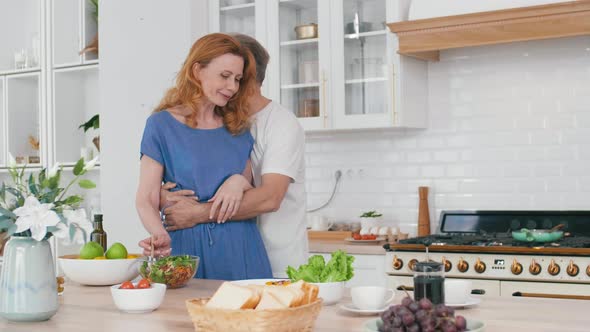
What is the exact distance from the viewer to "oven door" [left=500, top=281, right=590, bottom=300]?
4.00 metres

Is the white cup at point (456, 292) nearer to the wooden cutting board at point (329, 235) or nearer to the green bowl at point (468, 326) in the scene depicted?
the green bowl at point (468, 326)

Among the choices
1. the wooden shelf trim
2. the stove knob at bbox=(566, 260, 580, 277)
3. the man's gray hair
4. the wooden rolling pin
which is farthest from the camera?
the wooden rolling pin

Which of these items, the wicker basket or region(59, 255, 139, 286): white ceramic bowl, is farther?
region(59, 255, 139, 286): white ceramic bowl

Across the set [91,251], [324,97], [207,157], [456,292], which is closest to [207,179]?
[207,157]

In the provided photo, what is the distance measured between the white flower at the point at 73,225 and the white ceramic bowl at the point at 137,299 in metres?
0.19

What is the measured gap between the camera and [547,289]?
4070mm

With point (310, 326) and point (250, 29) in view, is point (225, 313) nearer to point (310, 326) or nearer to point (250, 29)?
point (310, 326)

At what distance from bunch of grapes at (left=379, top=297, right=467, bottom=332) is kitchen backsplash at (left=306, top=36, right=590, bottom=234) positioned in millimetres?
3128

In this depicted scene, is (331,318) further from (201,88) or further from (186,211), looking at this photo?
(201,88)

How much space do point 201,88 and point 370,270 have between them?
1.90 metres

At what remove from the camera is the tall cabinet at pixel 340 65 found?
4.86m

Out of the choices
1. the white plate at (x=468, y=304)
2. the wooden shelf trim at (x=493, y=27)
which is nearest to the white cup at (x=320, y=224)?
the wooden shelf trim at (x=493, y=27)

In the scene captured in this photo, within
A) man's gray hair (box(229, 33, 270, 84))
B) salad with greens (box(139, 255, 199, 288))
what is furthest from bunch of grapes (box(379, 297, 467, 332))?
man's gray hair (box(229, 33, 270, 84))

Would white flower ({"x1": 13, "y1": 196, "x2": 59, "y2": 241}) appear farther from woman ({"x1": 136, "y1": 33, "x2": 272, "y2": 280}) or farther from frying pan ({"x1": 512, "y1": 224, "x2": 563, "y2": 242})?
frying pan ({"x1": 512, "y1": 224, "x2": 563, "y2": 242})
